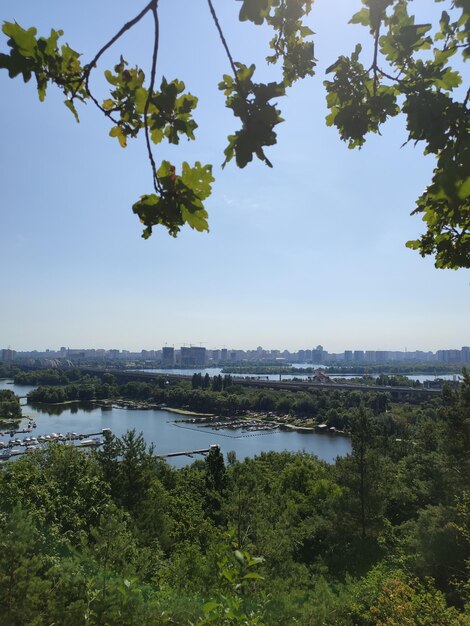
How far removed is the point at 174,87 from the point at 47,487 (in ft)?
25.6

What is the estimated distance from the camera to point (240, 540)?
6.16 metres

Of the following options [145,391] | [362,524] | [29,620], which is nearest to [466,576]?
[362,524]

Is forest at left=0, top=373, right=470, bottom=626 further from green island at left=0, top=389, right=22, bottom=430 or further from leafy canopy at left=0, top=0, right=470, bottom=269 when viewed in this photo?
green island at left=0, top=389, right=22, bottom=430

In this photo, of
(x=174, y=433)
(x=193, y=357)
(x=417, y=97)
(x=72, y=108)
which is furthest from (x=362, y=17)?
(x=193, y=357)

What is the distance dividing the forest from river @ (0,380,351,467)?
14042mm

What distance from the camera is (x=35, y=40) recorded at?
0.96 meters

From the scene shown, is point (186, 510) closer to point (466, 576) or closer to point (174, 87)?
point (466, 576)

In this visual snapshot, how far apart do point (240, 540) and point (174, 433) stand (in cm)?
3003

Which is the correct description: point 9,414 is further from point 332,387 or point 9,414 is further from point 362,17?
point 362,17

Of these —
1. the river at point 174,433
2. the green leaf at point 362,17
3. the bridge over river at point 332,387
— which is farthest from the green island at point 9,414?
the green leaf at point 362,17

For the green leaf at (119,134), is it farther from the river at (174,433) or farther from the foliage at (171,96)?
the river at (174,433)

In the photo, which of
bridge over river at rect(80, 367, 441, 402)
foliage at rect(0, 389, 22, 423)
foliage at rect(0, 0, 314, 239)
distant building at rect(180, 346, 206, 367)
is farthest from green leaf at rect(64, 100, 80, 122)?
distant building at rect(180, 346, 206, 367)

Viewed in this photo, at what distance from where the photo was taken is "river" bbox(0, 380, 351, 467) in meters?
29.0

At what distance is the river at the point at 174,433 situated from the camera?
2902 cm
